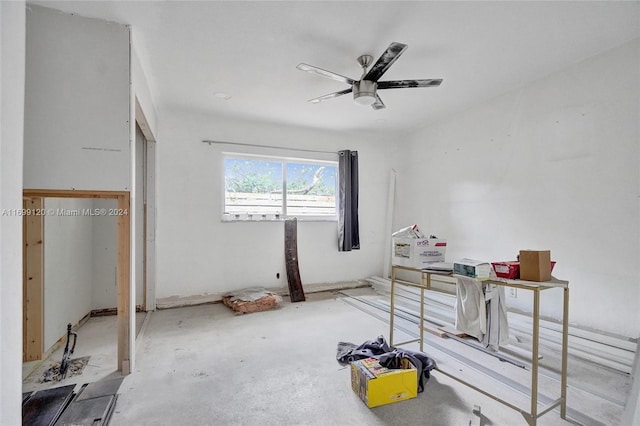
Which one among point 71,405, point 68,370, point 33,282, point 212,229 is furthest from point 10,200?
point 212,229

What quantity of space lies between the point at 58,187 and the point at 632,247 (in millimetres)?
4479

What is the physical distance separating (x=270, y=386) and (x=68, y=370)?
5.20 ft

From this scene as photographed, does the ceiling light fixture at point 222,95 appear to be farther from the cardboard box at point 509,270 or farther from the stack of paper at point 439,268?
the cardboard box at point 509,270

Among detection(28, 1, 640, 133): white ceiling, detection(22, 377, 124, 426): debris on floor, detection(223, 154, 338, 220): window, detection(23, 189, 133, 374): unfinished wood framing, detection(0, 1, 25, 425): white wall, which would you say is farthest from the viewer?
detection(223, 154, 338, 220): window

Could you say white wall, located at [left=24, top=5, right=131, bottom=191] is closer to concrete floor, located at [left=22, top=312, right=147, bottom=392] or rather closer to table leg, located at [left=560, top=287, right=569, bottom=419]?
concrete floor, located at [left=22, top=312, right=147, bottom=392]

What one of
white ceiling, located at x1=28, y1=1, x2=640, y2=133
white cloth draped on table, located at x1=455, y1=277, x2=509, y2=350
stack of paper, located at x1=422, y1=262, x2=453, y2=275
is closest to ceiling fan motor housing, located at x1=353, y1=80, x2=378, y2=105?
white ceiling, located at x1=28, y1=1, x2=640, y2=133

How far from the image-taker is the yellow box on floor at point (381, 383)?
5.99 ft

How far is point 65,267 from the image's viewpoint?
280cm

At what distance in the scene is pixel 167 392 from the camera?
6.59 feet

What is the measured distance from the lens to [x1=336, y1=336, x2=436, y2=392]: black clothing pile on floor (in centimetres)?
211

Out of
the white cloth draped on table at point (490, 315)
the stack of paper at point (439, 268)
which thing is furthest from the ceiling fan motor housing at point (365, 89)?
the white cloth draped on table at point (490, 315)

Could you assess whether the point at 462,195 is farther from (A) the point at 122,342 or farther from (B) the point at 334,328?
(A) the point at 122,342

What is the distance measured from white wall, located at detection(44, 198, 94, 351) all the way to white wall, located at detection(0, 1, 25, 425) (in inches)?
58.6

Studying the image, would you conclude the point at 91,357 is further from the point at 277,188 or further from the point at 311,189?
the point at 311,189
